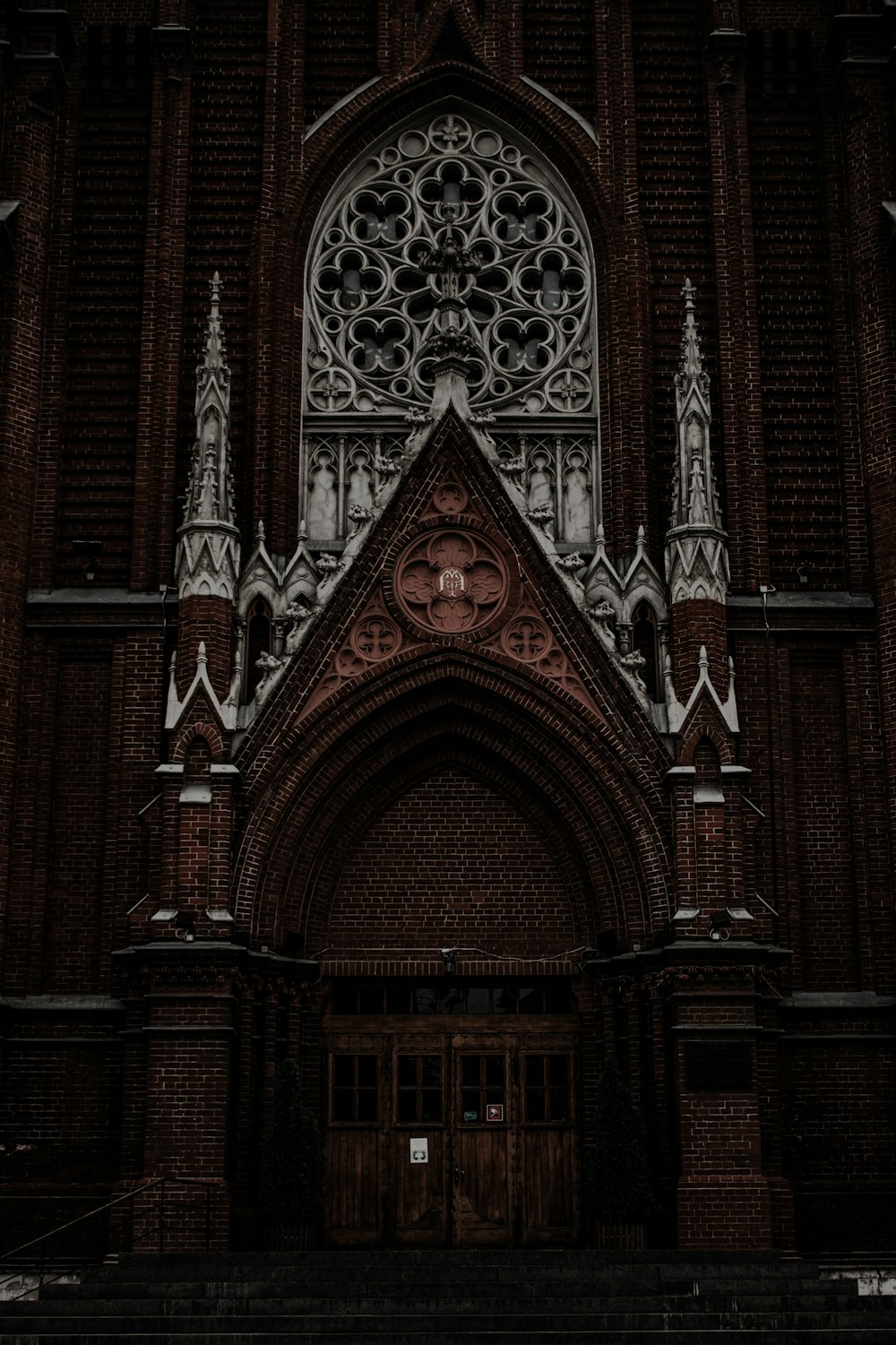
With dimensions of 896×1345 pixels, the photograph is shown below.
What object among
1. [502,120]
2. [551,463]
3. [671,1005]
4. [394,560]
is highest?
[502,120]

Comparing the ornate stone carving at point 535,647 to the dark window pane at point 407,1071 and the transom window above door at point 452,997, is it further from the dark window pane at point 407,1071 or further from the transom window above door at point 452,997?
the dark window pane at point 407,1071

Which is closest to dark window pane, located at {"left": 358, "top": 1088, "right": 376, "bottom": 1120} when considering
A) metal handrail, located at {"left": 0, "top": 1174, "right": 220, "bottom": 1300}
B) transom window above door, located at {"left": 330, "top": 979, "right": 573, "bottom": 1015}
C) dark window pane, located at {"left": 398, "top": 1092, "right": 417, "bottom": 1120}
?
dark window pane, located at {"left": 398, "top": 1092, "right": 417, "bottom": 1120}

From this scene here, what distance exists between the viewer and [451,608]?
901 inches

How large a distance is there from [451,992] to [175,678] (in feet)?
16.5

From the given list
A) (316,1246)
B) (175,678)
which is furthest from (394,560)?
(316,1246)

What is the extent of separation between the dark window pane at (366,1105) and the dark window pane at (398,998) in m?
1.04

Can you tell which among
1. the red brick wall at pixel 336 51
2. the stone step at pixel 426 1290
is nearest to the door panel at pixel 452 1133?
the stone step at pixel 426 1290

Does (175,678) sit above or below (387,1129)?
above

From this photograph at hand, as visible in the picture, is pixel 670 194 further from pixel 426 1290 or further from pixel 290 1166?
pixel 426 1290

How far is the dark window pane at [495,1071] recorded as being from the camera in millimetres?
22516

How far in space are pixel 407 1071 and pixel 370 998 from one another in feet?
3.24

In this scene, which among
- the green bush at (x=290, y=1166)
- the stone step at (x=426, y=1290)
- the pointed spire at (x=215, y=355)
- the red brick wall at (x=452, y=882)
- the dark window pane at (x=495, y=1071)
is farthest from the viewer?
the pointed spire at (x=215, y=355)

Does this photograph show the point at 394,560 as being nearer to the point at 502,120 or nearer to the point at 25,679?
the point at 25,679

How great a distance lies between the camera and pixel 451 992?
22969 millimetres
